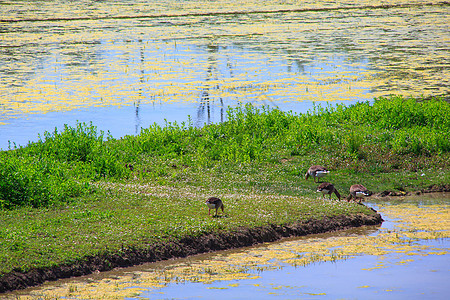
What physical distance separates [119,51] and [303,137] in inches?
864

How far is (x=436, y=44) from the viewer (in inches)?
1564

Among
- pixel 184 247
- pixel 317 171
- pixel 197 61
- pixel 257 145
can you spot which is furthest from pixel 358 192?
pixel 197 61

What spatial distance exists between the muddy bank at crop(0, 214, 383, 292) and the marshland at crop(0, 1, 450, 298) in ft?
0.10

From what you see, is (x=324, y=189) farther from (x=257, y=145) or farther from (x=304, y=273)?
(x=304, y=273)

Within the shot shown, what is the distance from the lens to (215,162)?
18.5 meters

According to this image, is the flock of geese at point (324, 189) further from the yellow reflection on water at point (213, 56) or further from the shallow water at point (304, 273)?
the yellow reflection on water at point (213, 56)

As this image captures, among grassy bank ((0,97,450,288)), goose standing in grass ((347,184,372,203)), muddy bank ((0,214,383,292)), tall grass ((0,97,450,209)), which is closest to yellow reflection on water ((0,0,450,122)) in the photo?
tall grass ((0,97,450,209))

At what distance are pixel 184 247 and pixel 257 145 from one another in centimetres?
778

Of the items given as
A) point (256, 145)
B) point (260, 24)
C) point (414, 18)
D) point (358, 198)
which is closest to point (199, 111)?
point (256, 145)

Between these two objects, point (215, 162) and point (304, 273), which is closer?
point (304, 273)

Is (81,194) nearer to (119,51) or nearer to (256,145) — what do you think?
(256,145)

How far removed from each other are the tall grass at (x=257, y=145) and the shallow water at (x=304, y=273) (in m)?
5.09

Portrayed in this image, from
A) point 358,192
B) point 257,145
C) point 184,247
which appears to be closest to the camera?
point 184,247

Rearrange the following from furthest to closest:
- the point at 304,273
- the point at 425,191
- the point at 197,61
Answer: the point at 197,61 < the point at 425,191 < the point at 304,273
